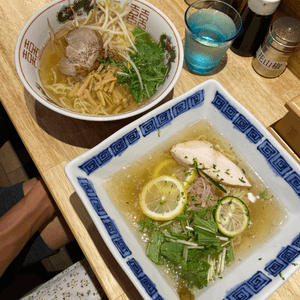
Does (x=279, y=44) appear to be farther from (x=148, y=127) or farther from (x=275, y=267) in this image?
(x=275, y=267)

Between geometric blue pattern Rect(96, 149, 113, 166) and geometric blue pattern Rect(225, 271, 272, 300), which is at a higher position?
geometric blue pattern Rect(96, 149, 113, 166)

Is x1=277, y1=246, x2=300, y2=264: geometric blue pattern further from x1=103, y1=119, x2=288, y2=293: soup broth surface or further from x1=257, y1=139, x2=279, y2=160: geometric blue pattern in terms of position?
x1=257, y1=139, x2=279, y2=160: geometric blue pattern

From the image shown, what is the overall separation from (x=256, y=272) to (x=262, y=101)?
783 mm

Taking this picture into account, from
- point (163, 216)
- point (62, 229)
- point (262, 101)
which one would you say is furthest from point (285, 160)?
point (62, 229)

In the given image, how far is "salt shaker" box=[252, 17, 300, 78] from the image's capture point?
1.11 m

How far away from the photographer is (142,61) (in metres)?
1.24

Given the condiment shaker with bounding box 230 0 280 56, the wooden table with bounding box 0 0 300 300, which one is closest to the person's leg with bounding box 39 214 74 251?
the wooden table with bounding box 0 0 300 300

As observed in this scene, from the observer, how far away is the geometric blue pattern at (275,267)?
91 cm

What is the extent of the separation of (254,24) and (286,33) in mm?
155

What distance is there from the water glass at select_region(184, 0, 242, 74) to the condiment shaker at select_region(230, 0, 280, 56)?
0.19 feet

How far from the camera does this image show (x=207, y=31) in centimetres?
130

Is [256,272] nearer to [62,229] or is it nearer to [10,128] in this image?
[62,229]

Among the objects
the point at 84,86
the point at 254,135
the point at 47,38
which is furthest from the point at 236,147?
the point at 47,38

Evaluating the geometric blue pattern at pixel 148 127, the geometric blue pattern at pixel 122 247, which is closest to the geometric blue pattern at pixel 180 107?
the geometric blue pattern at pixel 148 127
